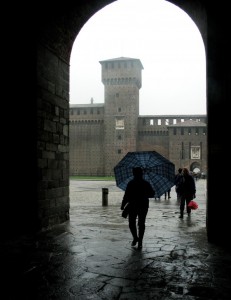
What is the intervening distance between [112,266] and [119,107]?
5037 centimetres

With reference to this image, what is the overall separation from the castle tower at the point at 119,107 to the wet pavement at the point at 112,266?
46643 millimetres

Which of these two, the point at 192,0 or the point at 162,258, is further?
the point at 192,0

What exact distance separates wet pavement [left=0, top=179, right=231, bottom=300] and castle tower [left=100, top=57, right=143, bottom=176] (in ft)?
153

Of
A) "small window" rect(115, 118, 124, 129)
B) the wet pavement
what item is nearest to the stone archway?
the wet pavement

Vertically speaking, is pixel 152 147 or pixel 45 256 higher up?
pixel 152 147

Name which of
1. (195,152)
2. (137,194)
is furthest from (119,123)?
(137,194)

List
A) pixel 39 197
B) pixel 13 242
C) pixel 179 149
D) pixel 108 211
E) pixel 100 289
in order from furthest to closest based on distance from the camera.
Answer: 1. pixel 179 149
2. pixel 108 211
3. pixel 39 197
4. pixel 13 242
5. pixel 100 289

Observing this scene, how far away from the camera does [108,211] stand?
10.2 meters

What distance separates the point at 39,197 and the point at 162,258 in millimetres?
2961

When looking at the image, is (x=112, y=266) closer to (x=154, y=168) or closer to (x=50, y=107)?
(x=154, y=168)

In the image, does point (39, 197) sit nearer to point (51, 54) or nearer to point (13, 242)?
point (13, 242)

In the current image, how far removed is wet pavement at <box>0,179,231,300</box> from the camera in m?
3.50

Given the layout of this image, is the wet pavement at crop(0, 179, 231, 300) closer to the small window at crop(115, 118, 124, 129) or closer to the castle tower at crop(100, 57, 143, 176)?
the castle tower at crop(100, 57, 143, 176)

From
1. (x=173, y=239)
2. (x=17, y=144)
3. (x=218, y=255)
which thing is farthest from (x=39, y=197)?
(x=218, y=255)
